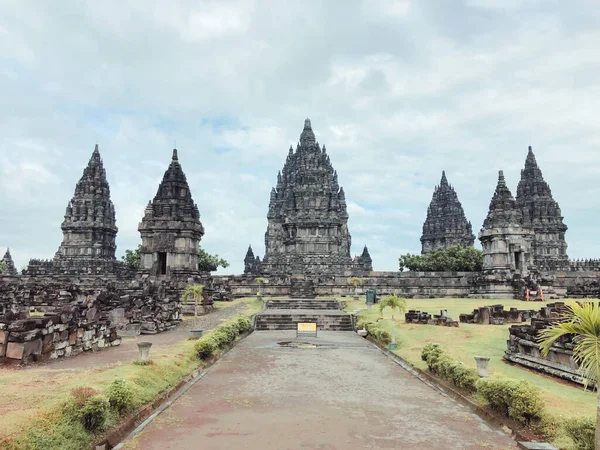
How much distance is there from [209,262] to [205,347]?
5699cm

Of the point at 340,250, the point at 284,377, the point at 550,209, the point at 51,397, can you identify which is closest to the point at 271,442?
the point at 51,397

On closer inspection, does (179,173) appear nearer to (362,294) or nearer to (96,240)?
(362,294)

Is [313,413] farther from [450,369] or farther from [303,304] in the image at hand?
[303,304]

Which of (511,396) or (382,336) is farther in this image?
(382,336)

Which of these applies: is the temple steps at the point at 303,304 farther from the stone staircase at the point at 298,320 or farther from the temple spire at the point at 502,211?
the temple spire at the point at 502,211

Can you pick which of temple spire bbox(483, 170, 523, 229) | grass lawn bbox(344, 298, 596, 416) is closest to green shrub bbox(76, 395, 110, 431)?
grass lawn bbox(344, 298, 596, 416)

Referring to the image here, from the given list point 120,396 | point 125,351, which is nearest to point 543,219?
point 125,351

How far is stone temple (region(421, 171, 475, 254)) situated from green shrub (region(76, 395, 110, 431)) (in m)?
73.5

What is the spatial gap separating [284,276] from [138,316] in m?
21.4

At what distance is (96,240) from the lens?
56.8m

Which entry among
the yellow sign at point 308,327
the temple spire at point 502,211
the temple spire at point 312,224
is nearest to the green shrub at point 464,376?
the yellow sign at point 308,327

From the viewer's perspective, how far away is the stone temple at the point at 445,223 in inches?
3022

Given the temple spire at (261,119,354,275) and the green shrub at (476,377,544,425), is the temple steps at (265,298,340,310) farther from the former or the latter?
the green shrub at (476,377,544,425)

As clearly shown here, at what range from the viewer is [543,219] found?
6328cm
